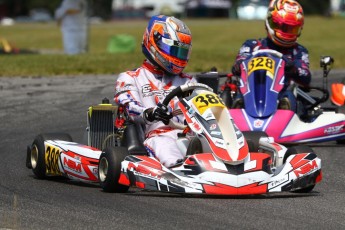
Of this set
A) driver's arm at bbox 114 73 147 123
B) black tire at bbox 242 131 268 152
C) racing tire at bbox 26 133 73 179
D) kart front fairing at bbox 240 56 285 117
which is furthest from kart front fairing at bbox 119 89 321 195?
kart front fairing at bbox 240 56 285 117

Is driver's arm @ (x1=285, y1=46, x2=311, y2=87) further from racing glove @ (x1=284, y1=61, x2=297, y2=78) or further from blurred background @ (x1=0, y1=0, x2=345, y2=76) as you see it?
blurred background @ (x1=0, y1=0, x2=345, y2=76)

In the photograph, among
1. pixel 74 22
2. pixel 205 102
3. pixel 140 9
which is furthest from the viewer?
pixel 140 9

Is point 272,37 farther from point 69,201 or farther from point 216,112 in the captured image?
point 69,201

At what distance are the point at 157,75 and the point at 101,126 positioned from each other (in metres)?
0.59

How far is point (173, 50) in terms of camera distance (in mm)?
7742

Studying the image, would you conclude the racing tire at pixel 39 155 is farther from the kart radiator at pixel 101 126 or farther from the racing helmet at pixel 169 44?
the racing helmet at pixel 169 44

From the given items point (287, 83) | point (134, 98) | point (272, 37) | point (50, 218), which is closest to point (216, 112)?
point (134, 98)

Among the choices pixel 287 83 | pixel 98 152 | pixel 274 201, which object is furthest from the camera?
pixel 287 83

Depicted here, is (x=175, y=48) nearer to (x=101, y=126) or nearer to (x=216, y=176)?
(x=101, y=126)

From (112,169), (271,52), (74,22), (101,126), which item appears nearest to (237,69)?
(271,52)

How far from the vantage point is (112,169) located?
6781mm

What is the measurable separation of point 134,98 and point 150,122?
0.27 m

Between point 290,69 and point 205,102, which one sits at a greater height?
point 205,102

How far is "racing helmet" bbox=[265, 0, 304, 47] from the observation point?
1100 centimetres
